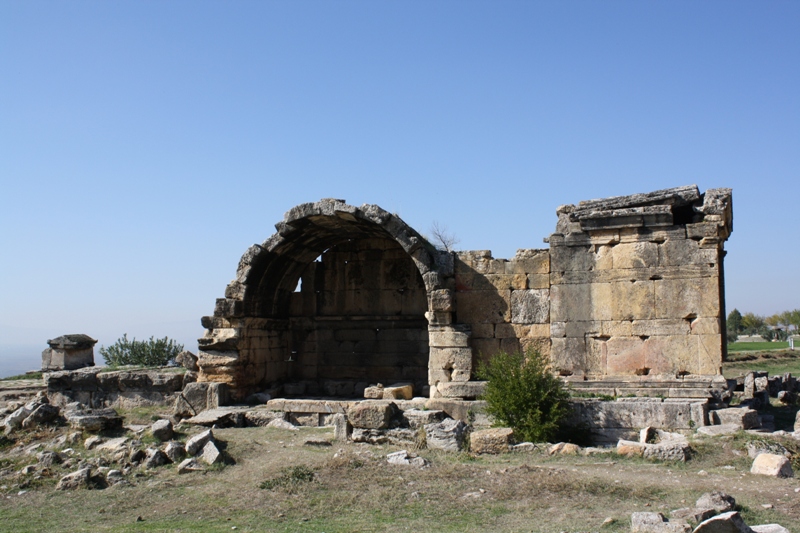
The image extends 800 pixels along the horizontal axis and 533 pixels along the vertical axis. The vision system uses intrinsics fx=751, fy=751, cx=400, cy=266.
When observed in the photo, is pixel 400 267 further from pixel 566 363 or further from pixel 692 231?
pixel 692 231

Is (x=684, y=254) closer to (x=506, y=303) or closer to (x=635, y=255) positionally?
(x=635, y=255)

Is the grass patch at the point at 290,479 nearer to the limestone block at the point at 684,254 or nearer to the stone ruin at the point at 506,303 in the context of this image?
the stone ruin at the point at 506,303

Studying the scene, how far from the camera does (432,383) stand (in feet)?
38.3

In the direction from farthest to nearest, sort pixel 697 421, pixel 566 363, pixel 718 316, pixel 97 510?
1. pixel 566 363
2. pixel 718 316
3. pixel 697 421
4. pixel 97 510

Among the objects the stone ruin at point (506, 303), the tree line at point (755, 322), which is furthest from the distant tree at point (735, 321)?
the stone ruin at point (506, 303)

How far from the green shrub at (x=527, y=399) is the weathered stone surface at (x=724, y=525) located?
4.23m

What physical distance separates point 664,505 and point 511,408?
3.36 metres

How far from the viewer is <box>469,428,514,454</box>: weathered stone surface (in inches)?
361

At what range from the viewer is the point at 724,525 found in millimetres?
5266

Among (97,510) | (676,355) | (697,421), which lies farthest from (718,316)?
(97,510)

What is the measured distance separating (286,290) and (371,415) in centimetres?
477

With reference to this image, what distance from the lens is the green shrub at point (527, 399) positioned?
9.62m

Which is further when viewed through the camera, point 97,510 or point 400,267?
point 400,267

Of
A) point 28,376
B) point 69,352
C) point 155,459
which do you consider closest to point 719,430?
point 155,459
